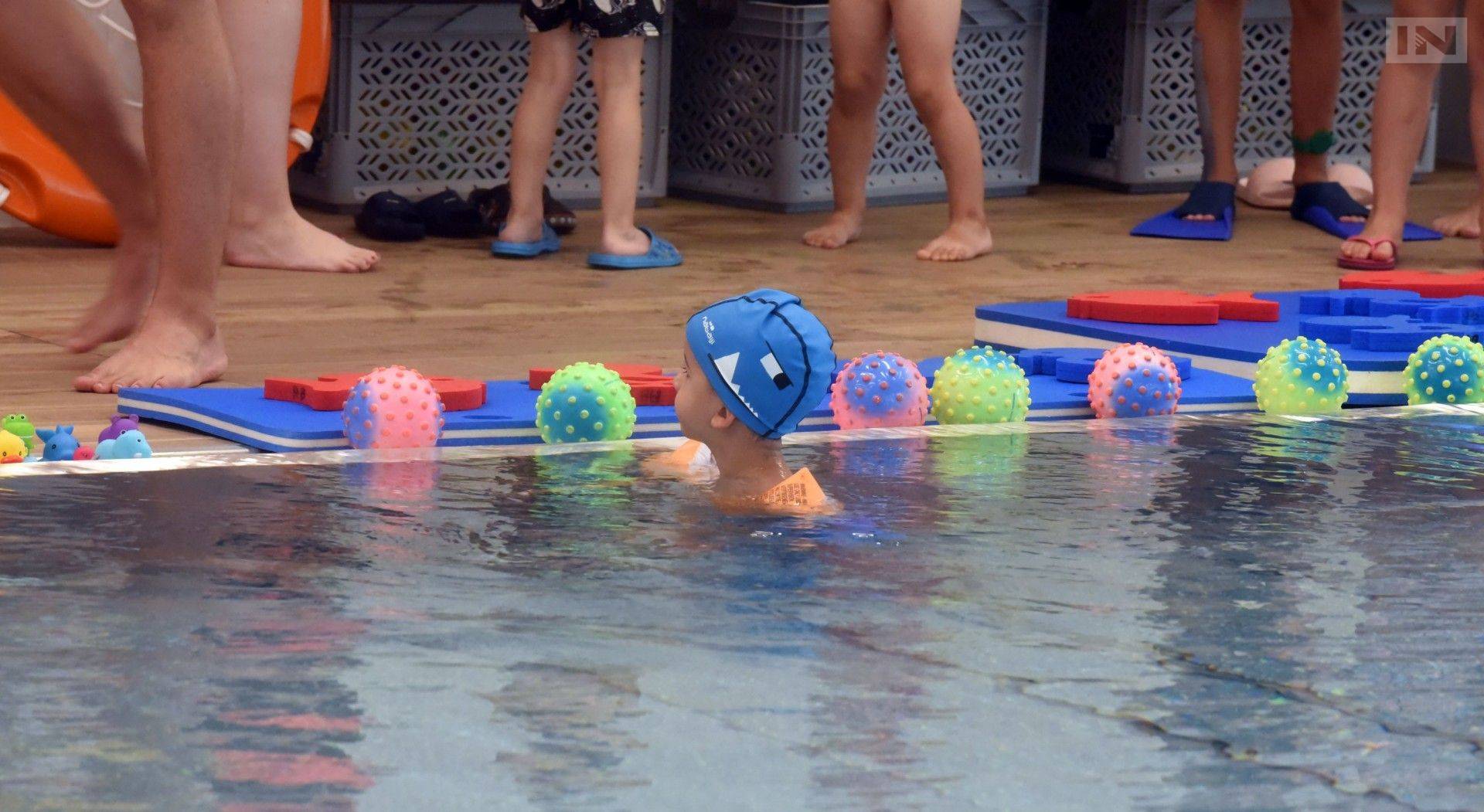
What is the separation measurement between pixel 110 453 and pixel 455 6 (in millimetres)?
2891

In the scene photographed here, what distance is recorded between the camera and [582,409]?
8.34 feet

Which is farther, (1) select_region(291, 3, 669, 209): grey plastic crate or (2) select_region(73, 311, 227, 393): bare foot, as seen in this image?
(1) select_region(291, 3, 669, 209): grey plastic crate

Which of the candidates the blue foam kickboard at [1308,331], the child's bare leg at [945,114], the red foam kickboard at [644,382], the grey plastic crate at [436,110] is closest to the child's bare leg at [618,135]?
the child's bare leg at [945,114]

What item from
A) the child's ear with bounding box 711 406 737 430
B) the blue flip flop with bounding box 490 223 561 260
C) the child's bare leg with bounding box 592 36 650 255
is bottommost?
the child's ear with bounding box 711 406 737 430

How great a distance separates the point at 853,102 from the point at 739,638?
3.09 metres

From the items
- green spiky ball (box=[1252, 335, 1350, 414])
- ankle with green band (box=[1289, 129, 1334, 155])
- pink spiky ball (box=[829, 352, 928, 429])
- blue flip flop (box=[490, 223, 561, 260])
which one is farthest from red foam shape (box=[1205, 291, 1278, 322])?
ankle with green band (box=[1289, 129, 1334, 155])

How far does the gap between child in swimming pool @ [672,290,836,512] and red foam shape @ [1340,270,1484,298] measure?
173cm

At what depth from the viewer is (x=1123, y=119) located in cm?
581

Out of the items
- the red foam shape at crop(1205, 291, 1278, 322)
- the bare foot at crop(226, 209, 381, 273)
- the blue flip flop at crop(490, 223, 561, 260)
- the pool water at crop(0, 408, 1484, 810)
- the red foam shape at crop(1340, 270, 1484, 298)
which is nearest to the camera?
the pool water at crop(0, 408, 1484, 810)

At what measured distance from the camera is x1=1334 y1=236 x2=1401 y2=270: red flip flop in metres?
4.55

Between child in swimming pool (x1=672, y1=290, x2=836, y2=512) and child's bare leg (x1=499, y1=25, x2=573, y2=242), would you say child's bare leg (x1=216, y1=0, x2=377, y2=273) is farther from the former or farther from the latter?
child in swimming pool (x1=672, y1=290, x2=836, y2=512)

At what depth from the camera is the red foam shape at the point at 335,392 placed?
2.65 metres

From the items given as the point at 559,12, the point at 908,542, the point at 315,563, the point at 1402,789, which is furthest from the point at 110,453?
the point at 559,12

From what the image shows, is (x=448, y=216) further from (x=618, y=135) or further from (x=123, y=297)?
(x=123, y=297)
